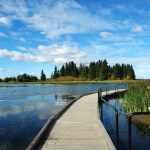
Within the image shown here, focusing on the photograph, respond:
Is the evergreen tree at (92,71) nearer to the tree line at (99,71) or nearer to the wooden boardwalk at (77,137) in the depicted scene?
the tree line at (99,71)

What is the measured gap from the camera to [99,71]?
130 meters

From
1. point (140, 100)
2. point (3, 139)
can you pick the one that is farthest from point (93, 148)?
point (140, 100)

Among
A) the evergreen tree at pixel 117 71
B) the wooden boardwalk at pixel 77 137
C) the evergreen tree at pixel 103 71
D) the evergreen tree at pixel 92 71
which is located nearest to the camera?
the wooden boardwalk at pixel 77 137

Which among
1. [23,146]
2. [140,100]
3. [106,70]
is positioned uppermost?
[106,70]

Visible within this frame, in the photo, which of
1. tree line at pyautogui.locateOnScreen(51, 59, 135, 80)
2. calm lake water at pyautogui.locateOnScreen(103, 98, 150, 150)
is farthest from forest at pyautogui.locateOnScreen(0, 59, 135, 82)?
calm lake water at pyautogui.locateOnScreen(103, 98, 150, 150)

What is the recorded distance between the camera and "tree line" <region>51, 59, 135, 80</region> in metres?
124

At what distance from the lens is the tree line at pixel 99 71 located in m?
124

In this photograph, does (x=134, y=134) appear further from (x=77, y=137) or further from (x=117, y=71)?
(x=117, y=71)

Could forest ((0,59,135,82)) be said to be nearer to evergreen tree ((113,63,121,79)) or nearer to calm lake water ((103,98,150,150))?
evergreen tree ((113,63,121,79))

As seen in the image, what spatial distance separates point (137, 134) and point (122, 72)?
114 m

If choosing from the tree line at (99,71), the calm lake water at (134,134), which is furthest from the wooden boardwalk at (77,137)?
the tree line at (99,71)

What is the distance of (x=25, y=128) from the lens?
15297mm

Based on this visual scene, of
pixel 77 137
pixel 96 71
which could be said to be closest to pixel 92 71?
pixel 96 71

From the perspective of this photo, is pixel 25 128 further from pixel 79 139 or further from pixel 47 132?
pixel 79 139
